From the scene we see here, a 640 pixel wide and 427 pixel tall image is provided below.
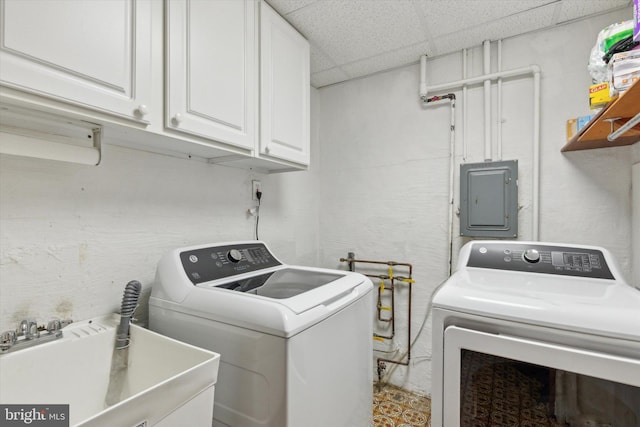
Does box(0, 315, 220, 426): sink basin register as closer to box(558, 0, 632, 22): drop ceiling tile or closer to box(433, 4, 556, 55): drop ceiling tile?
box(433, 4, 556, 55): drop ceiling tile

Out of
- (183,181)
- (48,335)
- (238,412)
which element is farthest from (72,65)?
(238,412)

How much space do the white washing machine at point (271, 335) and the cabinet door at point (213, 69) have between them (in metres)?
0.55

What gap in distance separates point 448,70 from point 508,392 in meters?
1.94

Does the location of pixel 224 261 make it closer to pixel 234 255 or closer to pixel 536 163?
pixel 234 255

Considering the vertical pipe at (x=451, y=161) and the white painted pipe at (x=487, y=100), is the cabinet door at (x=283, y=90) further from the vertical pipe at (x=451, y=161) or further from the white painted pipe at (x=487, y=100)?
the white painted pipe at (x=487, y=100)

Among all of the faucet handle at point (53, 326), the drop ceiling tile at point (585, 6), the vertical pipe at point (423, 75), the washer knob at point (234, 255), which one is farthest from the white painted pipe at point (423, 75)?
the faucet handle at point (53, 326)

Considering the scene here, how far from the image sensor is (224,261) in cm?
141

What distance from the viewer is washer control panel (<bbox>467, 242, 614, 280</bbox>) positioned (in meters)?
1.32

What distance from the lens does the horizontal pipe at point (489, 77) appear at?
1794 mm

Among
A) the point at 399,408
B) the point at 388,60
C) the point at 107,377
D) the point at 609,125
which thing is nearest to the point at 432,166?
the point at 388,60

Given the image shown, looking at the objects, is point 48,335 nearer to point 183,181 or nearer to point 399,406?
point 183,181

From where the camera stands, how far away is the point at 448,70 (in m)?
2.06

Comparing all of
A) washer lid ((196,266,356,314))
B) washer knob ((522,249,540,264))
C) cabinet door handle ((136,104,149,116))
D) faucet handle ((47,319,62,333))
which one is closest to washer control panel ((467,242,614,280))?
washer knob ((522,249,540,264))

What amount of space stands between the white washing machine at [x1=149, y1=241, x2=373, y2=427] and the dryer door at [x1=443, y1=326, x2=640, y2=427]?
14.8 inches
